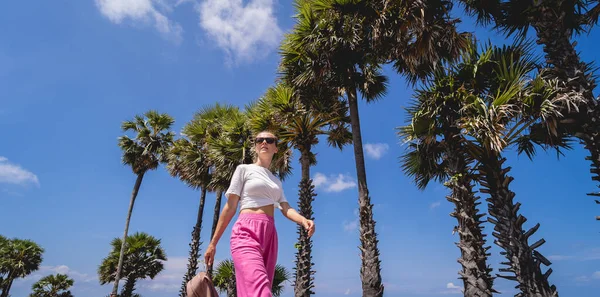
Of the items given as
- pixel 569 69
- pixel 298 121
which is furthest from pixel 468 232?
pixel 298 121

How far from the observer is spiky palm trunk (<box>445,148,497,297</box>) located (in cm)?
727

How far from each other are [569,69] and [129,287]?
23.1 meters

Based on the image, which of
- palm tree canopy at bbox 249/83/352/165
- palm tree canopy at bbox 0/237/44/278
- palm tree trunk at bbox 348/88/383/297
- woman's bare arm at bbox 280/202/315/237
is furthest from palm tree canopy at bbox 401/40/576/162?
palm tree canopy at bbox 0/237/44/278

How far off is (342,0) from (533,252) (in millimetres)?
8114

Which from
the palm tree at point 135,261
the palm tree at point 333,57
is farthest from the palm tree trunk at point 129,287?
the palm tree at point 333,57

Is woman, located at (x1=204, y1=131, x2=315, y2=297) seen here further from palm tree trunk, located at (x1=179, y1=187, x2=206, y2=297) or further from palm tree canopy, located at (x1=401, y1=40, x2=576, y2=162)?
palm tree trunk, located at (x1=179, y1=187, x2=206, y2=297)

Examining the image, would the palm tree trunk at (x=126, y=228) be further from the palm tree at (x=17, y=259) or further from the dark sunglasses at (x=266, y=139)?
the dark sunglasses at (x=266, y=139)

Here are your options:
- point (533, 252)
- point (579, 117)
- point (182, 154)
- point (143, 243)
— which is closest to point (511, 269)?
point (533, 252)

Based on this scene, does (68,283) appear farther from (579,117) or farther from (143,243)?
(579,117)

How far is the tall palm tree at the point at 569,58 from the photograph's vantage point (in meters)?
6.90

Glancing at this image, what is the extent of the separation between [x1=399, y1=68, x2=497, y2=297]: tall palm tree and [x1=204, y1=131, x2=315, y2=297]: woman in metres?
6.14

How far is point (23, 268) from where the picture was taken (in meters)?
26.4

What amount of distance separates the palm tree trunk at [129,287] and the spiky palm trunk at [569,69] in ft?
73.6

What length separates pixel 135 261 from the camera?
21734 millimetres
